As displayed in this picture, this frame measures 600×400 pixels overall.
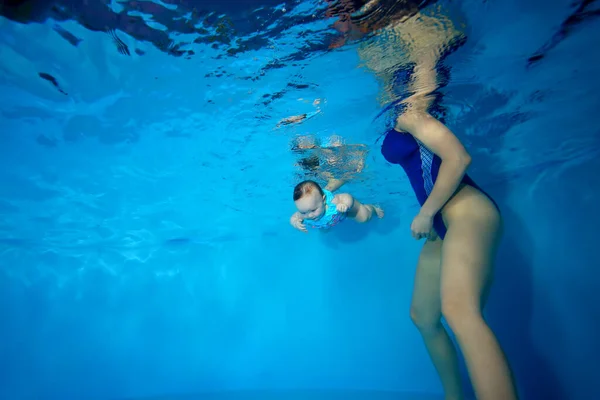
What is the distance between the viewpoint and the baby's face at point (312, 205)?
17.0ft

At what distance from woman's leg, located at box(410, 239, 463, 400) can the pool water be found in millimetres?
3808

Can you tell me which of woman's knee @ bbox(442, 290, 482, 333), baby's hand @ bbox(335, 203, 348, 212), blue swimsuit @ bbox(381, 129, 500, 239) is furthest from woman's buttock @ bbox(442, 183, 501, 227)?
baby's hand @ bbox(335, 203, 348, 212)

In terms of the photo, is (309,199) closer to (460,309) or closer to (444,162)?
(444,162)

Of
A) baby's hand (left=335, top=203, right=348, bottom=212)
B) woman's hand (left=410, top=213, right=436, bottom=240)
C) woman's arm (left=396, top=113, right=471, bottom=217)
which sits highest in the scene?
baby's hand (left=335, top=203, right=348, bottom=212)

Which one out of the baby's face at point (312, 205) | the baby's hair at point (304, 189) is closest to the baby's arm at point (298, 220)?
the baby's face at point (312, 205)

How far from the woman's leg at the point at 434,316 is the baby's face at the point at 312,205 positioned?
73.0 inches

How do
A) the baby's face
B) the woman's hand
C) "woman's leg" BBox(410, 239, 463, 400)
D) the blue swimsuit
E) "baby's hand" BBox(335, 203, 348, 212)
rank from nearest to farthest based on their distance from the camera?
the woman's hand → the blue swimsuit → "woman's leg" BBox(410, 239, 463, 400) → the baby's face → "baby's hand" BBox(335, 203, 348, 212)

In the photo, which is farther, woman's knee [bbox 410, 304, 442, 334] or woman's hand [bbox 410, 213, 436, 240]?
woman's knee [bbox 410, 304, 442, 334]

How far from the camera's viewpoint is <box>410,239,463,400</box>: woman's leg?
4531mm

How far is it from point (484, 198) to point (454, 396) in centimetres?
323

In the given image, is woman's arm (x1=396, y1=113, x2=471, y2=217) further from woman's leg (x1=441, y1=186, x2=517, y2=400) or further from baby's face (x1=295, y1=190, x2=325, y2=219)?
baby's face (x1=295, y1=190, x2=325, y2=219)

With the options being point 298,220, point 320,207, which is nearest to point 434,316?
point 320,207

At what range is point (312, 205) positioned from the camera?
5266 millimetres

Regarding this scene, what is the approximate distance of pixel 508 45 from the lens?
19.1 feet
